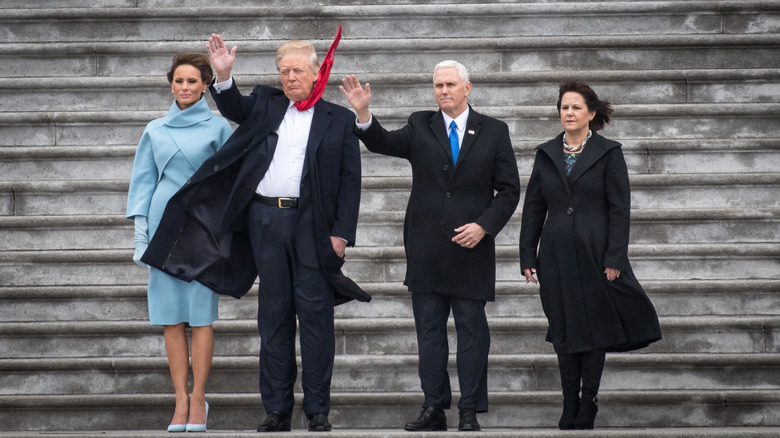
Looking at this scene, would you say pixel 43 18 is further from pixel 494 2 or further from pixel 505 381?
pixel 505 381

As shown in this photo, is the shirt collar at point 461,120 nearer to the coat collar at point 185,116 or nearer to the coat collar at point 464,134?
the coat collar at point 464,134

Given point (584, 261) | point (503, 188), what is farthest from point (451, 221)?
point (584, 261)

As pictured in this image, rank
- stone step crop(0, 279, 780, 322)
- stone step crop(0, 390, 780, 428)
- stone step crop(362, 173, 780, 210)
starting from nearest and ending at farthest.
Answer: stone step crop(0, 390, 780, 428) < stone step crop(0, 279, 780, 322) < stone step crop(362, 173, 780, 210)

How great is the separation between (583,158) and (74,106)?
3.77 m

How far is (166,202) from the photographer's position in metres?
5.07

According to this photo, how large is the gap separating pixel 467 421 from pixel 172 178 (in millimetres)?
1881

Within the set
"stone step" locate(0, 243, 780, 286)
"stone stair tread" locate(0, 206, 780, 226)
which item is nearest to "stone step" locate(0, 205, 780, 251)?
"stone stair tread" locate(0, 206, 780, 226)

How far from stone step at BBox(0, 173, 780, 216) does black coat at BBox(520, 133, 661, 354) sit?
5.00ft

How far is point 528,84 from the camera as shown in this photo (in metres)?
6.99

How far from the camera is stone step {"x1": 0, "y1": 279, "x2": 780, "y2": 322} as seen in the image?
611 cm

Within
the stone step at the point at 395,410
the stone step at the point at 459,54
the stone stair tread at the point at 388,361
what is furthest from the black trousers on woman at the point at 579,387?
the stone step at the point at 459,54

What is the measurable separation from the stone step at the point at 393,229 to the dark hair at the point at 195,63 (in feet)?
5.29

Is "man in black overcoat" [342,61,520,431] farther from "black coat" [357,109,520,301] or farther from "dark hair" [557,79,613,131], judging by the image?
"dark hair" [557,79,613,131]

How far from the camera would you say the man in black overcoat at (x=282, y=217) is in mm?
4859
